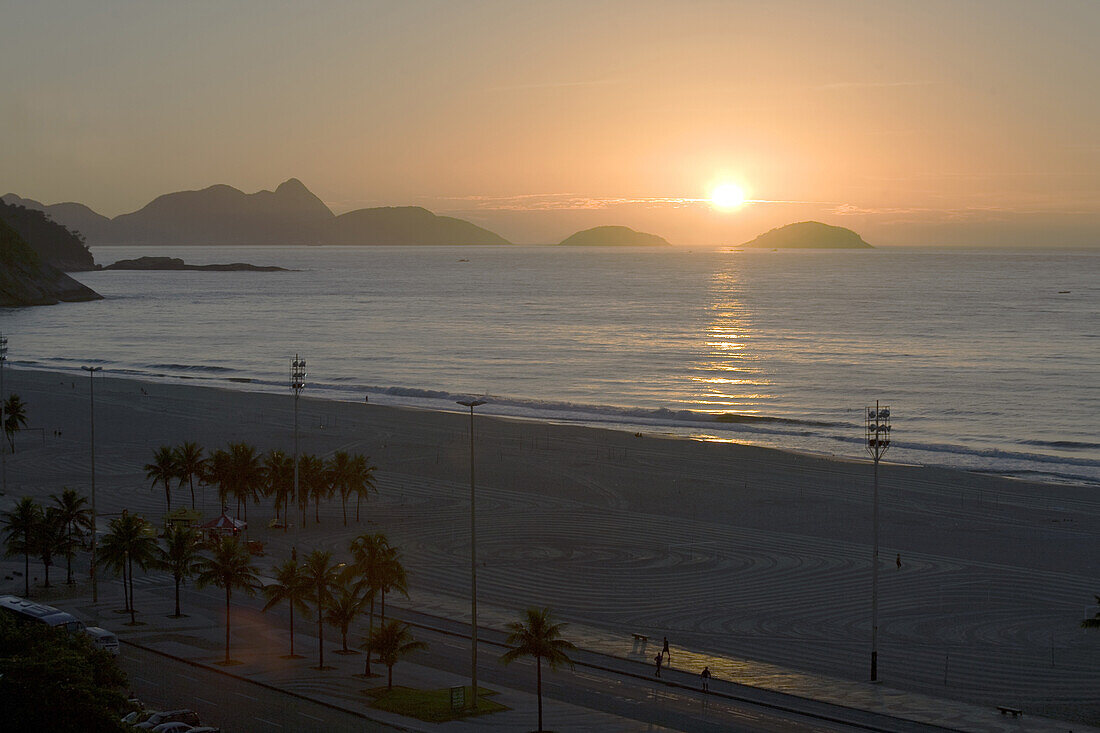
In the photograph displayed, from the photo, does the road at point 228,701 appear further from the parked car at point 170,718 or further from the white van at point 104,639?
the parked car at point 170,718

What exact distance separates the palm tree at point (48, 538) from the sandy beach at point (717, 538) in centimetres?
135

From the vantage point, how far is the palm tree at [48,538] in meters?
38.2

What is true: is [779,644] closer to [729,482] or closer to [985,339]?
[729,482]

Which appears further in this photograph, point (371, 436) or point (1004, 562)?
point (371, 436)

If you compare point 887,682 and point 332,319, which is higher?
point 332,319

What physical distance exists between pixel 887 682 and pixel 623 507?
2212 cm

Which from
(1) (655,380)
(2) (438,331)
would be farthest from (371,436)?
(2) (438,331)

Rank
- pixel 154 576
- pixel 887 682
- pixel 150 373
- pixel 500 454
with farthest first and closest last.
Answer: pixel 150 373
pixel 500 454
pixel 154 576
pixel 887 682

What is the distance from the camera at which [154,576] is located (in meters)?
40.2

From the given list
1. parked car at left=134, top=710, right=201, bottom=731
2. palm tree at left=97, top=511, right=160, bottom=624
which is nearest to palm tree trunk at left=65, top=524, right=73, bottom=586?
palm tree at left=97, top=511, right=160, bottom=624

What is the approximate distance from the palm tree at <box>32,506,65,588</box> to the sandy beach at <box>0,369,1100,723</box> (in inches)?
53.0

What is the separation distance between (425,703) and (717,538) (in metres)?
21.6

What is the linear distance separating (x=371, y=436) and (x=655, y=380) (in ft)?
123

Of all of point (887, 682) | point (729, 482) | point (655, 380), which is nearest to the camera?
point (887, 682)
